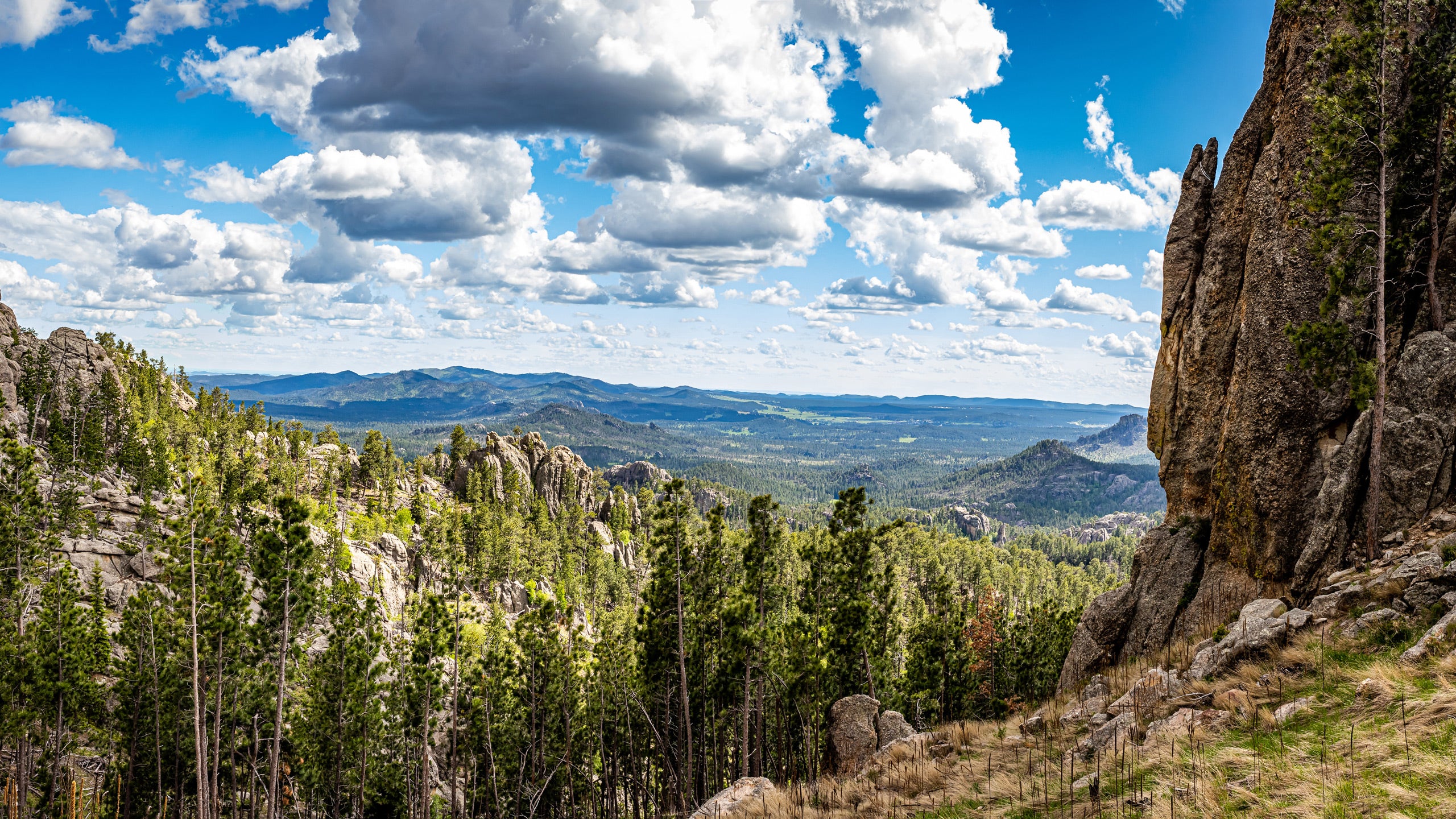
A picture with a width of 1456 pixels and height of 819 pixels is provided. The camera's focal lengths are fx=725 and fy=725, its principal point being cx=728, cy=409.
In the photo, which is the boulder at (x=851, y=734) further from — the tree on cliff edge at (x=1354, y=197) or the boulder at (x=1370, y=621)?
the tree on cliff edge at (x=1354, y=197)

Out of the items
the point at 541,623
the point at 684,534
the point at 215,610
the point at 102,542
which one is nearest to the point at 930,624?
the point at 684,534

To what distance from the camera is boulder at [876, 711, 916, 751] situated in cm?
2469

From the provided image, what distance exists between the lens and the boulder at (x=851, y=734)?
82.8 ft

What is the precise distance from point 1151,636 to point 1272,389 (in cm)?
975

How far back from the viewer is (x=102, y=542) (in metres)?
69.1

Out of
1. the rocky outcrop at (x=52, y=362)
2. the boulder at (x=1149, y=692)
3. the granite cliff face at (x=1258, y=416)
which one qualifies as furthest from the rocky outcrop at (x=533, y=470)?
the boulder at (x=1149, y=692)

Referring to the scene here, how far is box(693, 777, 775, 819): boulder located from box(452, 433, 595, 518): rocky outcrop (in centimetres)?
12883

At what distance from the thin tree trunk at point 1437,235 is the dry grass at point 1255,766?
459 inches

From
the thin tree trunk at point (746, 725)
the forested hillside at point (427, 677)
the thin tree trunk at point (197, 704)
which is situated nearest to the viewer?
the thin tree trunk at point (746, 725)

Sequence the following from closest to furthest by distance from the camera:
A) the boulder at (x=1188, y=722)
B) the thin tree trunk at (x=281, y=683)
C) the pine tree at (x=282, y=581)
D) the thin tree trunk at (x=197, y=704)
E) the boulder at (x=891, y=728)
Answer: the boulder at (x=1188, y=722) < the boulder at (x=891, y=728) < the thin tree trunk at (x=197, y=704) < the pine tree at (x=282, y=581) < the thin tree trunk at (x=281, y=683)

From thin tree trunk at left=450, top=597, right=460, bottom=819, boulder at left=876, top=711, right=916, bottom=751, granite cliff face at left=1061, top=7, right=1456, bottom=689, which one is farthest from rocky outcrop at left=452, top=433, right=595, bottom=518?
granite cliff face at left=1061, top=7, right=1456, bottom=689

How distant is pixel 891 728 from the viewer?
25.2 metres

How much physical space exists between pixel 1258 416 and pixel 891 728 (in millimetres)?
15553

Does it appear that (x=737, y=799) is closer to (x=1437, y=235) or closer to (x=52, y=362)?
(x=1437, y=235)
